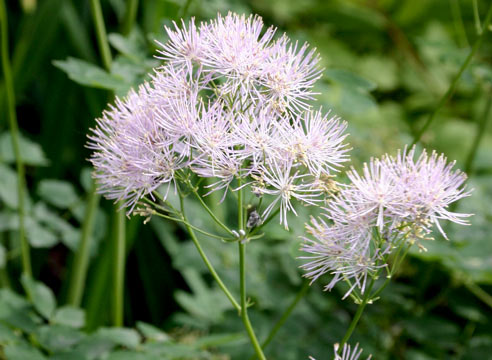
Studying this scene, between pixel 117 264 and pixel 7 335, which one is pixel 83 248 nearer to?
pixel 117 264

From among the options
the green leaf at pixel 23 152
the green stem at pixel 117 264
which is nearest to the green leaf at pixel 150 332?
the green stem at pixel 117 264

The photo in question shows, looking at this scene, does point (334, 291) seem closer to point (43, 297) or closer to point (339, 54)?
point (43, 297)

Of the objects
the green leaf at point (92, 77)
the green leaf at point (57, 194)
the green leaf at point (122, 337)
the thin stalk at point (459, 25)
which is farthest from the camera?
the thin stalk at point (459, 25)

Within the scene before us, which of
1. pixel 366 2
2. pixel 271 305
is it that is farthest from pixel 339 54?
pixel 271 305

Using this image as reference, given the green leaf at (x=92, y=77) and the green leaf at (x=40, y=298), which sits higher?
the green leaf at (x=92, y=77)

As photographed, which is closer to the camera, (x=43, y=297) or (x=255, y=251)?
(x=43, y=297)

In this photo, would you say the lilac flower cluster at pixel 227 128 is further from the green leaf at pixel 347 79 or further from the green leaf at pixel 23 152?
the green leaf at pixel 23 152
